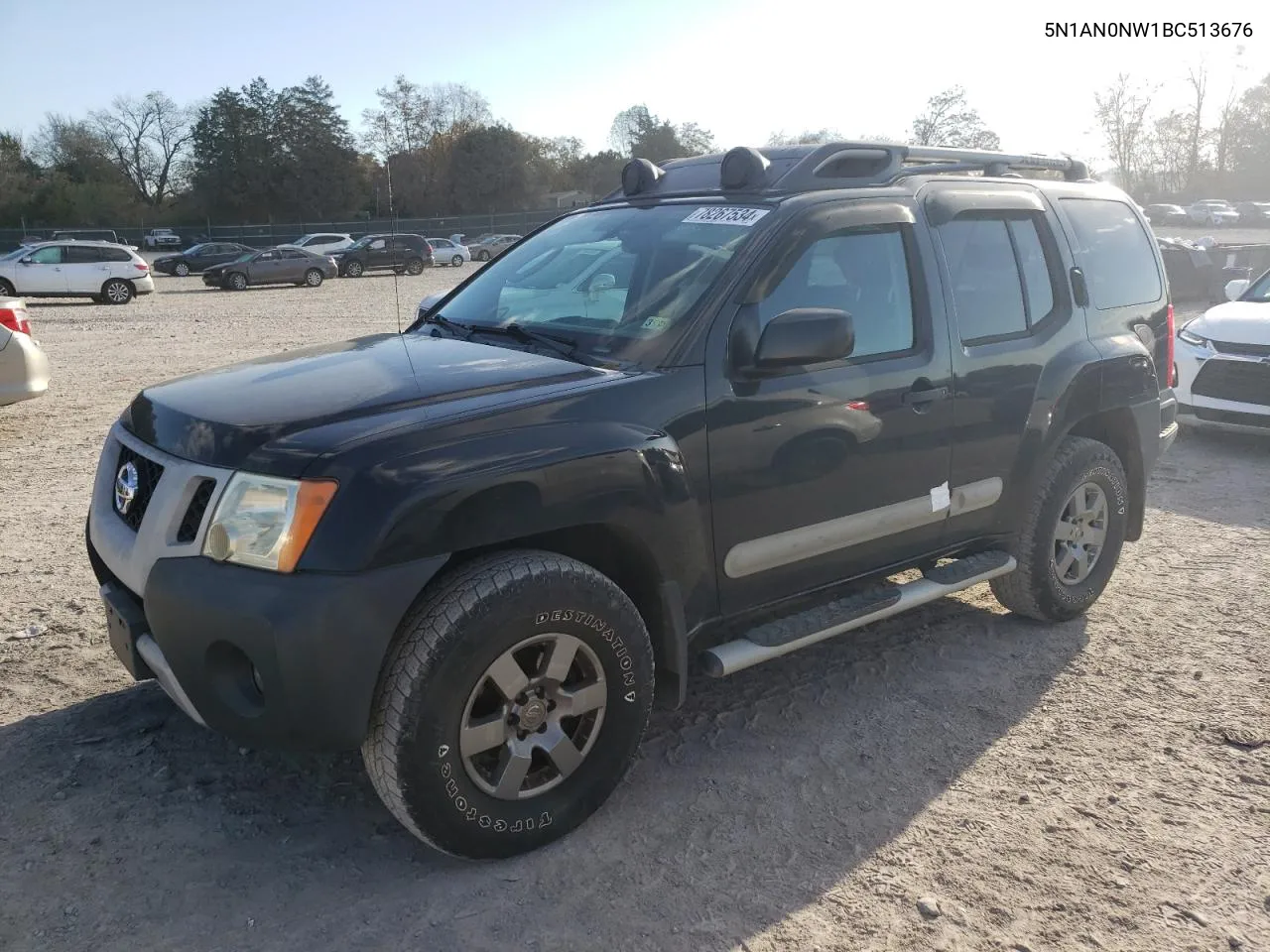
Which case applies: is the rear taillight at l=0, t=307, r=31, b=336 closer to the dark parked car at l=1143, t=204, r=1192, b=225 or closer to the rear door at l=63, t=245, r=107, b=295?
the rear door at l=63, t=245, r=107, b=295

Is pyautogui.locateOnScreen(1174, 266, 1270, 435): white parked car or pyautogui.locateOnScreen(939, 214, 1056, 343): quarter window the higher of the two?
pyautogui.locateOnScreen(939, 214, 1056, 343): quarter window

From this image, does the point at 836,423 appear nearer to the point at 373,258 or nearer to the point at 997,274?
the point at 997,274

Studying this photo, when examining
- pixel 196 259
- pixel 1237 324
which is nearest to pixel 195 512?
pixel 1237 324

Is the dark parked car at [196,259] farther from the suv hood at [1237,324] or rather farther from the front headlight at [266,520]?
the front headlight at [266,520]

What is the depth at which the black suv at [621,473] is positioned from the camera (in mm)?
2672

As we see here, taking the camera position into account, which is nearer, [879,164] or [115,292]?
[879,164]

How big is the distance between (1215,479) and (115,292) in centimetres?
2425

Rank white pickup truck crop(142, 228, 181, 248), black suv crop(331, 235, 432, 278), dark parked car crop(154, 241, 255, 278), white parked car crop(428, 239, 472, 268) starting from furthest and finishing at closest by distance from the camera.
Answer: white pickup truck crop(142, 228, 181, 248), white parked car crop(428, 239, 472, 268), dark parked car crop(154, 241, 255, 278), black suv crop(331, 235, 432, 278)

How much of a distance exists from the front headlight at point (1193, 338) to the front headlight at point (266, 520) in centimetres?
820

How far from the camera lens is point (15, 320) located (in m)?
8.64

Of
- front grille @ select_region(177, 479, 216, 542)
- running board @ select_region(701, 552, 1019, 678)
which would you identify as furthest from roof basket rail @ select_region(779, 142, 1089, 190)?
front grille @ select_region(177, 479, 216, 542)

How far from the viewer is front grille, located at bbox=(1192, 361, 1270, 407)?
26.6ft

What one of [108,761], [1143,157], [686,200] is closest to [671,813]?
[108,761]

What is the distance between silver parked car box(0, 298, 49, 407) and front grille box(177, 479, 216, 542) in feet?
22.5
